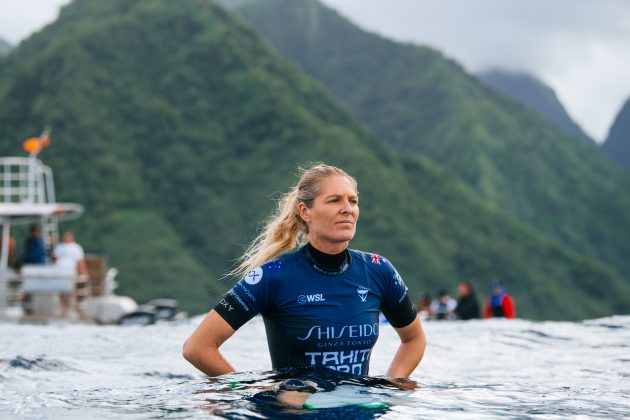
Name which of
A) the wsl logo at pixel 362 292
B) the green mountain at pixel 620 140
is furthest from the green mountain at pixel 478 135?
the wsl logo at pixel 362 292

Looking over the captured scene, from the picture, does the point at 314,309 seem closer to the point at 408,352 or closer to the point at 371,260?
the point at 371,260

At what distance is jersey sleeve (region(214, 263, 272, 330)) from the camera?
16.2 ft

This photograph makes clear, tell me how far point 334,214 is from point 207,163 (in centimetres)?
7728

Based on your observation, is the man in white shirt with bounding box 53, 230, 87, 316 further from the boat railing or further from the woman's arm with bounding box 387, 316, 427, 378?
the woman's arm with bounding box 387, 316, 427, 378

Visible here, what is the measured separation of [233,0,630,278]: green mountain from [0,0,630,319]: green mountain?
17626 mm

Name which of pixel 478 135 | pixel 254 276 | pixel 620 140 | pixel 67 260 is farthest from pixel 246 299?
pixel 620 140

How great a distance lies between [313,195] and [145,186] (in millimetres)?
72187

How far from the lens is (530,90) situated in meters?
184

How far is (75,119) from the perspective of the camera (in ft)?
254

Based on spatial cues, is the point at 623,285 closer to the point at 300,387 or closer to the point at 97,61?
the point at 97,61

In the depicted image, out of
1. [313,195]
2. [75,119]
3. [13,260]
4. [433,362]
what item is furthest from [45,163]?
[313,195]

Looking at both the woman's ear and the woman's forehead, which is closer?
the woman's forehead

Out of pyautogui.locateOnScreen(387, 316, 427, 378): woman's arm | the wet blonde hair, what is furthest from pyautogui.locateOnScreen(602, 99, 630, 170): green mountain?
the wet blonde hair

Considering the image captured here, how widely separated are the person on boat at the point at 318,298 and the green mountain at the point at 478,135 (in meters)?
94.9
